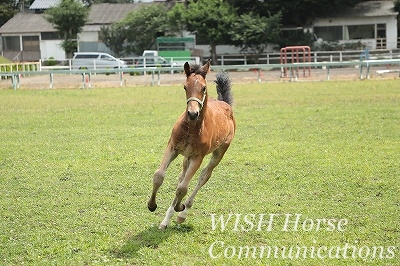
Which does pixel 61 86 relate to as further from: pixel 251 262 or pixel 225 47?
pixel 251 262

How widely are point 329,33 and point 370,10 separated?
14.1 ft

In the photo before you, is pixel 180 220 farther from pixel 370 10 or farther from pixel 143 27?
pixel 143 27

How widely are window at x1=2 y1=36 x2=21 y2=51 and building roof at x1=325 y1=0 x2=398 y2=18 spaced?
38.5 meters

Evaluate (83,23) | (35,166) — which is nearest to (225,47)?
(83,23)

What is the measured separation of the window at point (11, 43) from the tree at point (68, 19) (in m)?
11.6

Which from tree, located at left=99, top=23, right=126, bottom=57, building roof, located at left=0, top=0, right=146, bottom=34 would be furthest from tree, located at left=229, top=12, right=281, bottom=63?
building roof, located at left=0, top=0, right=146, bottom=34

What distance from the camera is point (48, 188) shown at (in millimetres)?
9266

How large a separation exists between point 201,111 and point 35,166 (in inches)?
210

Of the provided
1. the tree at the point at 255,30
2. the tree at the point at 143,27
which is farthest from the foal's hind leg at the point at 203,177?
the tree at the point at 143,27

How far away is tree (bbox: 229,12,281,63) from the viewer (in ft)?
171

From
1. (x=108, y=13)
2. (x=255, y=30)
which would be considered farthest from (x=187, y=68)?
(x=108, y=13)

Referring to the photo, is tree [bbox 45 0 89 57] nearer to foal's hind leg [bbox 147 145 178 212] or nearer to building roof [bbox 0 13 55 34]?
building roof [bbox 0 13 55 34]

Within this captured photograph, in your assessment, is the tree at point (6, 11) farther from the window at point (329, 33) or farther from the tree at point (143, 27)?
the window at point (329, 33)

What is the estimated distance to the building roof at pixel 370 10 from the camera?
54812mm
